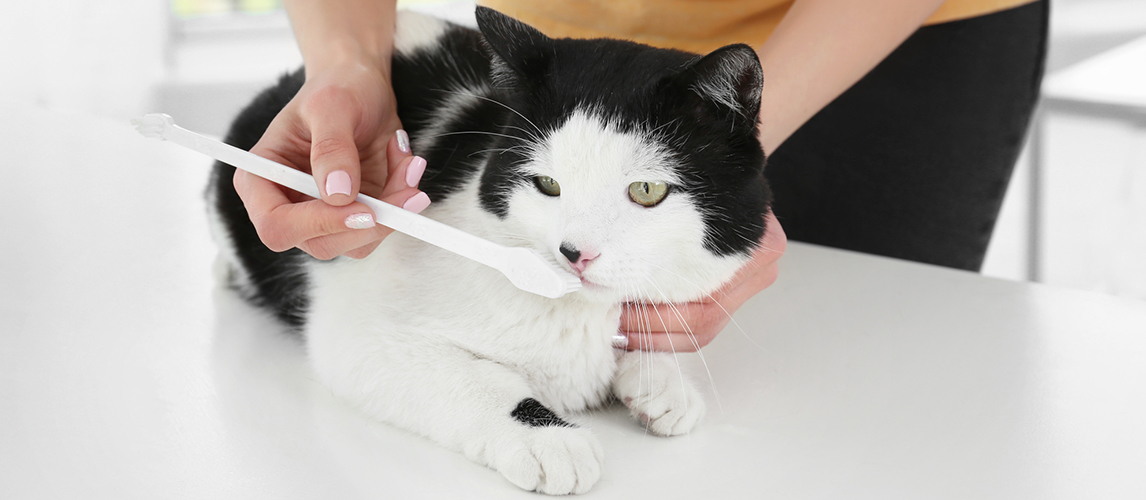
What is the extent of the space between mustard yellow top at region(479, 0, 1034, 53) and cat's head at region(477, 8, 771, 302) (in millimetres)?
466

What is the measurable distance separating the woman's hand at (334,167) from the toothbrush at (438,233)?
0.11 feet

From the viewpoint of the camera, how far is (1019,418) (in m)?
1.02

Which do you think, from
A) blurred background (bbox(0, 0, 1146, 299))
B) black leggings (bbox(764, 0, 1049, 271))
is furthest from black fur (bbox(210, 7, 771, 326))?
blurred background (bbox(0, 0, 1146, 299))

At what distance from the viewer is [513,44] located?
94 centimetres

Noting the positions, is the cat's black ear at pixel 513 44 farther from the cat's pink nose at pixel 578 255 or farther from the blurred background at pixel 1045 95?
the blurred background at pixel 1045 95

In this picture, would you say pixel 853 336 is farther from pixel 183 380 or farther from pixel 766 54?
pixel 183 380

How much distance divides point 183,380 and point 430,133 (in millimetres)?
460

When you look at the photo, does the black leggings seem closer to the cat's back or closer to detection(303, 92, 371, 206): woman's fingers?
the cat's back

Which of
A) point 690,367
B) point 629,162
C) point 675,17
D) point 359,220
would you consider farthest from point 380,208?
point 675,17

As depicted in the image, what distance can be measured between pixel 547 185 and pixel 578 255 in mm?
123

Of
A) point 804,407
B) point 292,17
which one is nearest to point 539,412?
point 804,407

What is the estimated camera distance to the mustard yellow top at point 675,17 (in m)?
1.41

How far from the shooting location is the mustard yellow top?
4.63 ft

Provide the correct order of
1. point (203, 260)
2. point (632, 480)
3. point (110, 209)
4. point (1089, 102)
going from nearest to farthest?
point (632, 480), point (203, 260), point (110, 209), point (1089, 102)
